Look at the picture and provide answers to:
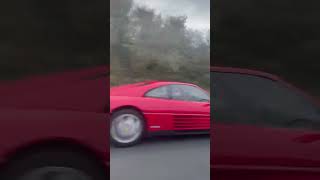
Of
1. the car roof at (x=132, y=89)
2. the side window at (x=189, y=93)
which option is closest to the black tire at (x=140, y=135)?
the car roof at (x=132, y=89)

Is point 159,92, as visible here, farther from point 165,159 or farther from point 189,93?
point 165,159

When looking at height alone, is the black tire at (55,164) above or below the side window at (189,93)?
below

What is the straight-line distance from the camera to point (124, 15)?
3.58 m

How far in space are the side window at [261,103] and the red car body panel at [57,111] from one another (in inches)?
29.7

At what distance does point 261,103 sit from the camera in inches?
147

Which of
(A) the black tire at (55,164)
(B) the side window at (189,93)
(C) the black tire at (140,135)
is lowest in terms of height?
(A) the black tire at (55,164)

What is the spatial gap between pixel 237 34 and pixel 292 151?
81 cm

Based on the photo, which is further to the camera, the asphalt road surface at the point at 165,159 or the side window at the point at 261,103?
the side window at the point at 261,103

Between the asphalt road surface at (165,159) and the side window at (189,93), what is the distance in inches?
9.1

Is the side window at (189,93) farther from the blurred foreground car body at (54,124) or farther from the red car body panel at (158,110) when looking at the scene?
the blurred foreground car body at (54,124)

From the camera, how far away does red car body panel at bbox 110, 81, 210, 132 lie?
3.57m

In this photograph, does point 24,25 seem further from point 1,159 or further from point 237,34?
point 237,34

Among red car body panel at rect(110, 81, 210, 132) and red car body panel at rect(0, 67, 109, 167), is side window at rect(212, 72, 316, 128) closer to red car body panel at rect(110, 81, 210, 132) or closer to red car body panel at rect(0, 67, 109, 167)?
red car body panel at rect(110, 81, 210, 132)

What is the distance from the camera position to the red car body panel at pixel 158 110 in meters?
3.57
